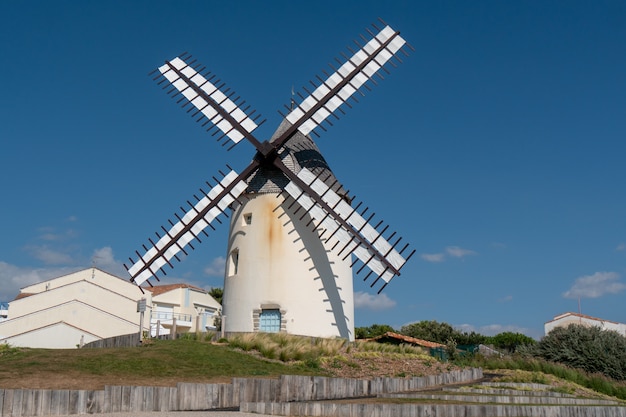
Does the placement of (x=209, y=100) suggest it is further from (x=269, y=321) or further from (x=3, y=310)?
(x=3, y=310)

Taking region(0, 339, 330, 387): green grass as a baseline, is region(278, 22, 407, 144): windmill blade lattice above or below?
above

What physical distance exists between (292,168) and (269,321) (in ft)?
24.3

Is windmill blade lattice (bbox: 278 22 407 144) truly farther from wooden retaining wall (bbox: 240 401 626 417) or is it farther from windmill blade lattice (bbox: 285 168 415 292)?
wooden retaining wall (bbox: 240 401 626 417)

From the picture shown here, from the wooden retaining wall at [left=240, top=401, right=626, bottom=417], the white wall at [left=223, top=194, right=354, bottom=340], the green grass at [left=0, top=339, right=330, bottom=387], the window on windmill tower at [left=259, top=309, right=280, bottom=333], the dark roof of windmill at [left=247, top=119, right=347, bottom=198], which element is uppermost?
the dark roof of windmill at [left=247, top=119, right=347, bottom=198]

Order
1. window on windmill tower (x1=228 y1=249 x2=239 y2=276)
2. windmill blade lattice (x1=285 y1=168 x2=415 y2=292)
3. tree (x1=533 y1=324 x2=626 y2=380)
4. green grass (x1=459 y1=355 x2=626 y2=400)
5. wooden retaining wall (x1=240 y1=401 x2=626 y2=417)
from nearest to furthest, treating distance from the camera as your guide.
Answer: wooden retaining wall (x1=240 y1=401 x2=626 y2=417) < windmill blade lattice (x1=285 y1=168 x2=415 y2=292) < green grass (x1=459 y1=355 x2=626 y2=400) < window on windmill tower (x1=228 y1=249 x2=239 y2=276) < tree (x1=533 y1=324 x2=626 y2=380)

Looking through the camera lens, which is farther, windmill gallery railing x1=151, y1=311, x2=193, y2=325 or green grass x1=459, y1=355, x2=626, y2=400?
windmill gallery railing x1=151, y1=311, x2=193, y2=325

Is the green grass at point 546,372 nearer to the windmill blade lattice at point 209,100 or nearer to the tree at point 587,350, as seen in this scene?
the tree at point 587,350

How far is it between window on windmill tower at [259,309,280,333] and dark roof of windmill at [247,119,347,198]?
5.82 metres

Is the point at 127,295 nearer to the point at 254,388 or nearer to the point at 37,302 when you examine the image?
the point at 37,302

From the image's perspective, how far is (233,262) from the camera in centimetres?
3328

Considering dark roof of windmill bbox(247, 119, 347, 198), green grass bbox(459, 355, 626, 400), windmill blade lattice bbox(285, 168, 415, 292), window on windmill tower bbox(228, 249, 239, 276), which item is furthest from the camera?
window on windmill tower bbox(228, 249, 239, 276)

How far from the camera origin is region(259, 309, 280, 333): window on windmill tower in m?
31.2

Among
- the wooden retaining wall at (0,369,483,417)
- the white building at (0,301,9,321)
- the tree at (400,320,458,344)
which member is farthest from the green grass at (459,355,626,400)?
the white building at (0,301,9,321)

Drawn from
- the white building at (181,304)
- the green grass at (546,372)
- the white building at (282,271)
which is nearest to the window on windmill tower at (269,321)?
the white building at (282,271)
